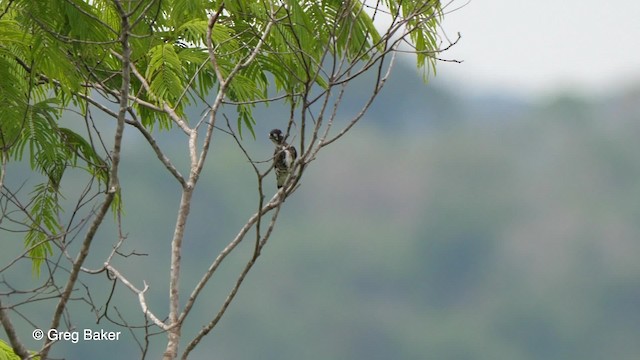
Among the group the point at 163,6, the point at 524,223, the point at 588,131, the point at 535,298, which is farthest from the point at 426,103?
the point at 163,6

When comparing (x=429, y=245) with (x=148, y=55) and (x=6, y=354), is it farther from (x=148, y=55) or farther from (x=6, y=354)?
(x=6, y=354)

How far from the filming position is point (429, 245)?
→ 97.1 m

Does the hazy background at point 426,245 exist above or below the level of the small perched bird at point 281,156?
above

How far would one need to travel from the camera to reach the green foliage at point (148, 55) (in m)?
7.06

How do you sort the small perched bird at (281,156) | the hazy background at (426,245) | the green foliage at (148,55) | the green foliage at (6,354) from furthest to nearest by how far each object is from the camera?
the hazy background at (426,245), the small perched bird at (281,156), the green foliage at (6,354), the green foliage at (148,55)

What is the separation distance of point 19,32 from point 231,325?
74.5m

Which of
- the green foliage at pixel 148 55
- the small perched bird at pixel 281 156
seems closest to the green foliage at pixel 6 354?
the green foliage at pixel 148 55

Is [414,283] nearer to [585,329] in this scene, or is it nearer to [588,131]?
[585,329]

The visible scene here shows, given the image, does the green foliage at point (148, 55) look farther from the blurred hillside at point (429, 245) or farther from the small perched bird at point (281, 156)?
the blurred hillside at point (429, 245)

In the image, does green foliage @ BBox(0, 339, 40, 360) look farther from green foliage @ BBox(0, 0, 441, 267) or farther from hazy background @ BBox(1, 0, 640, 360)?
hazy background @ BBox(1, 0, 640, 360)

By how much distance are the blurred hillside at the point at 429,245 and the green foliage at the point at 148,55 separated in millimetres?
64794

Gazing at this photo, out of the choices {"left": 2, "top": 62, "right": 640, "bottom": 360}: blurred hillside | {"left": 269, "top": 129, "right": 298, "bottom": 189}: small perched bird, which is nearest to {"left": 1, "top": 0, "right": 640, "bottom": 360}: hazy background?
{"left": 2, "top": 62, "right": 640, "bottom": 360}: blurred hillside

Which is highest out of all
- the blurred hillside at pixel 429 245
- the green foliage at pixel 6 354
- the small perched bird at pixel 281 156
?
the blurred hillside at pixel 429 245

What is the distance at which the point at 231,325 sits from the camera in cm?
8125
